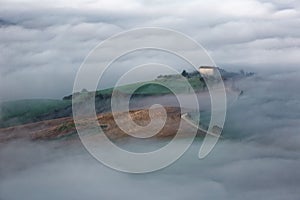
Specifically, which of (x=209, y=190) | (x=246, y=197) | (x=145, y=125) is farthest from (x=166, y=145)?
(x=246, y=197)

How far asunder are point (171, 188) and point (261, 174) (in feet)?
4.23

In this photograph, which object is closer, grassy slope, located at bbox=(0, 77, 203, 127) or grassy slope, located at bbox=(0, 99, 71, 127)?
grassy slope, located at bbox=(0, 77, 203, 127)

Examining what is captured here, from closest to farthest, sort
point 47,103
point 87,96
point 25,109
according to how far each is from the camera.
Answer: point 87,96 → point 47,103 → point 25,109

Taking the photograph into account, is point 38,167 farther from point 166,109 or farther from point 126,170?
point 166,109

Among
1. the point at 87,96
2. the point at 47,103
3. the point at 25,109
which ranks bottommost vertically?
the point at 25,109

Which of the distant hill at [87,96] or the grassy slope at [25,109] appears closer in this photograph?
the distant hill at [87,96]

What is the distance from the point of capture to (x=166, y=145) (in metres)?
7.04

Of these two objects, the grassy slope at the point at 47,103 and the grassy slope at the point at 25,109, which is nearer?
the grassy slope at the point at 47,103

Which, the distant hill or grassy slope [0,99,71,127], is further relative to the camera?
grassy slope [0,99,71,127]

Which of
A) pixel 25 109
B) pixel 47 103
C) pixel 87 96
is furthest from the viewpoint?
pixel 25 109

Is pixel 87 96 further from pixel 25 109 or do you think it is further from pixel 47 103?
pixel 25 109

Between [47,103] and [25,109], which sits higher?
[47,103]

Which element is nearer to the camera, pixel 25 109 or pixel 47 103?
pixel 47 103

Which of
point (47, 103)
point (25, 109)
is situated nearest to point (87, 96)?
point (47, 103)
